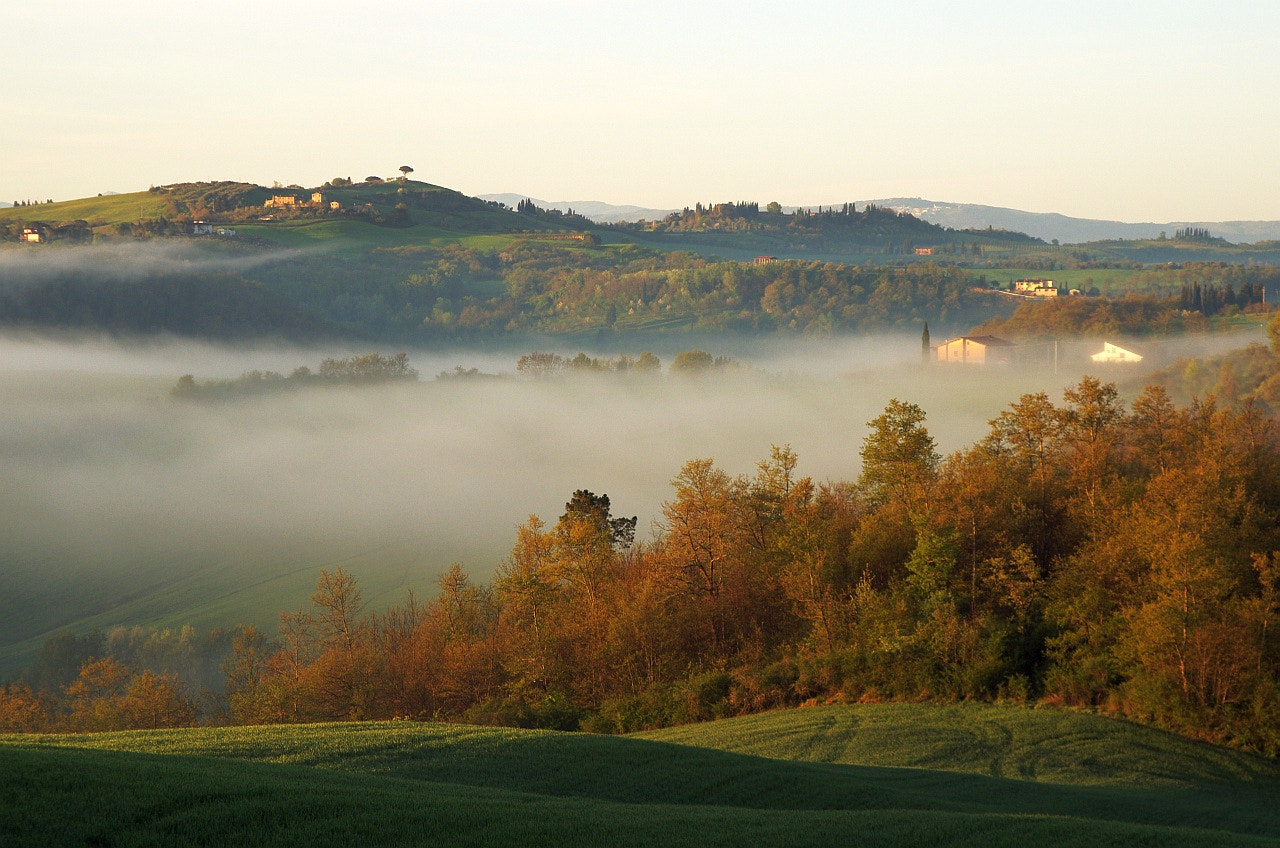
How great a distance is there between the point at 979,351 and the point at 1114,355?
86.0 ft

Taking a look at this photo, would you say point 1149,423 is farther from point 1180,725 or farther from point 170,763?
point 170,763

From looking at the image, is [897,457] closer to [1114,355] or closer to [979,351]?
[1114,355]

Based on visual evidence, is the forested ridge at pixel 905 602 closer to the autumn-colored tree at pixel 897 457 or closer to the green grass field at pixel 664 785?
the autumn-colored tree at pixel 897 457

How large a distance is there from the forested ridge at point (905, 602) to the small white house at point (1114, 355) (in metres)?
104

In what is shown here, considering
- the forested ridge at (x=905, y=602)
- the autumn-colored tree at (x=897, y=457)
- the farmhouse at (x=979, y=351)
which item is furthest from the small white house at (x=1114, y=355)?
the autumn-colored tree at (x=897, y=457)

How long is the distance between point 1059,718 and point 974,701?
479cm

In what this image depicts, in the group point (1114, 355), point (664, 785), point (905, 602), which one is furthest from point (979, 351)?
point (664, 785)

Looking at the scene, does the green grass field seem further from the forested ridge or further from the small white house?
the small white house

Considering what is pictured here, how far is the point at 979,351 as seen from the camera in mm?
191125

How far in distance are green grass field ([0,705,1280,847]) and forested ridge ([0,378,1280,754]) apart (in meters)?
3.36

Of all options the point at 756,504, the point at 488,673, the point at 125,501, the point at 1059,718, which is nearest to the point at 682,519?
the point at 756,504

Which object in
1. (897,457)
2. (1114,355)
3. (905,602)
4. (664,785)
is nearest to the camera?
(664,785)

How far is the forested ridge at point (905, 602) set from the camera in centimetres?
4500

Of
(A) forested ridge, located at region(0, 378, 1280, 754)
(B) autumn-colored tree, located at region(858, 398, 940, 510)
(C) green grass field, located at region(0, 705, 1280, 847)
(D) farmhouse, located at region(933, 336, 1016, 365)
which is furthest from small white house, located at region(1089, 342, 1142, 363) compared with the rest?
(C) green grass field, located at region(0, 705, 1280, 847)
